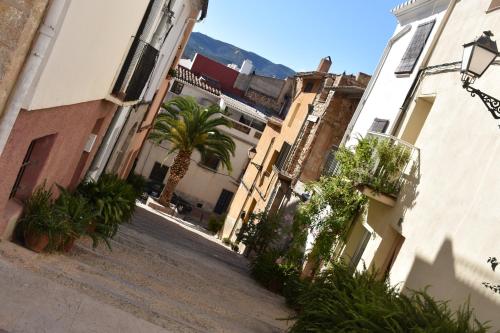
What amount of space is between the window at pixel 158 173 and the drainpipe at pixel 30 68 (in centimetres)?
3601

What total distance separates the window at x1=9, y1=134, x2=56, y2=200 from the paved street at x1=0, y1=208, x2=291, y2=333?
35.6 inches

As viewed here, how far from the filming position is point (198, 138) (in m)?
30.4

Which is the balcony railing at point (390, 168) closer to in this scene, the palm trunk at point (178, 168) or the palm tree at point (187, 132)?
the palm tree at point (187, 132)

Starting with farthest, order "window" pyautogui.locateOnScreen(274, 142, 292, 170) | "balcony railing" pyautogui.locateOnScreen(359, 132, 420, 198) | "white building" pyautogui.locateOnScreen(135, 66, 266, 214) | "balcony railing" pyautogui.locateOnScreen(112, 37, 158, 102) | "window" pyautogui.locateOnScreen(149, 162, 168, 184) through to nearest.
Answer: "window" pyautogui.locateOnScreen(149, 162, 168, 184)
"white building" pyautogui.locateOnScreen(135, 66, 266, 214)
"window" pyautogui.locateOnScreen(274, 142, 292, 170)
"balcony railing" pyautogui.locateOnScreen(359, 132, 420, 198)
"balcony railing" pyautogui.locateOnScreen(112, 37, 158, 102)

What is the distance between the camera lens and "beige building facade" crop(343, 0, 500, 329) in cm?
830

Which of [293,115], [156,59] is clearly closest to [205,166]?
[293,115]

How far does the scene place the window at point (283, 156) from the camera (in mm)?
26422

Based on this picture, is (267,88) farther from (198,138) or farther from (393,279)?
(393,279)

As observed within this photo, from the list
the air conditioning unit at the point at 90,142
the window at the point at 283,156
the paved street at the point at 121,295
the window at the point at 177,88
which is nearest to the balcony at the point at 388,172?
the paved street at the point at 121,295

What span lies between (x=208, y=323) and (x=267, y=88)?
A: 53010 millimetres

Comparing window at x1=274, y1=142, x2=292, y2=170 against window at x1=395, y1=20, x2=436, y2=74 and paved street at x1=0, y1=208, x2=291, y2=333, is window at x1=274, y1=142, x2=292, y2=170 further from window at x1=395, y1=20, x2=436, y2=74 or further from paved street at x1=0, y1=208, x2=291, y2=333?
paved street at x1=0, y1=208, x2=291, y2=333

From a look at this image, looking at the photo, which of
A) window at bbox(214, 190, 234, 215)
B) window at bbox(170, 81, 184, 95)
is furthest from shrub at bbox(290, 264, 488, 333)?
window at bbox(170, 81, 184, 95)

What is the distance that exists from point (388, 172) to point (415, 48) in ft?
14.2

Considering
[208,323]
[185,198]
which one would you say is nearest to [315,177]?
[208,323]
